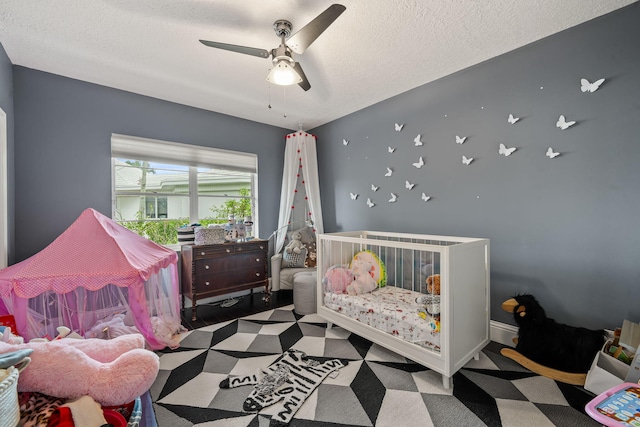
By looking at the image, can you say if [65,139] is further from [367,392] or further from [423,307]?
[423,307]

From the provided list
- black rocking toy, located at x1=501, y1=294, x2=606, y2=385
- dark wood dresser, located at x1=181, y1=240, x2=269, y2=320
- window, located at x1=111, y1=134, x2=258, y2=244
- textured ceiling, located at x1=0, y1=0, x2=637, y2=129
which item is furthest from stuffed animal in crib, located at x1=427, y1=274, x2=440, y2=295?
window, located at x1=111, y1=134, x2=258, y2=244

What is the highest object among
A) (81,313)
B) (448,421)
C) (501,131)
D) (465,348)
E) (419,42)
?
(419,42)

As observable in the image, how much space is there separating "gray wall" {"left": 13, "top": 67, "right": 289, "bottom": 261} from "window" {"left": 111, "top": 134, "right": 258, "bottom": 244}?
16cm

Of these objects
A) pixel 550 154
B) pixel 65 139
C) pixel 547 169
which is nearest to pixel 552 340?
pixel 547 169

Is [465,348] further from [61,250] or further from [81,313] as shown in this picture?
[61,250]

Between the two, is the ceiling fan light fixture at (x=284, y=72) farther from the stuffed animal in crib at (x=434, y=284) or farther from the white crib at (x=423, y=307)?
the stuffed animal in crib at (x=434, y=284)

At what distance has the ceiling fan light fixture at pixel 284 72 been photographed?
5.99 feet

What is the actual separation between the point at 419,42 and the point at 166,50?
2.08m

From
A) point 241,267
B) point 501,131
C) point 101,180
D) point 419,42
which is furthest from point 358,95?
point 101,180

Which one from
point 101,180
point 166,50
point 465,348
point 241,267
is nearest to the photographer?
point 465,348

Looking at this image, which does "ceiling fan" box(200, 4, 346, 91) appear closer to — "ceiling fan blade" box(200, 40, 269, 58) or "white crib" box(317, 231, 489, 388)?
"ceiling fan blade" box(200, 40, 269, 58)

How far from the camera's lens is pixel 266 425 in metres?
1.47

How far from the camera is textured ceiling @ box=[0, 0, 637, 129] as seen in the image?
1.77 meters

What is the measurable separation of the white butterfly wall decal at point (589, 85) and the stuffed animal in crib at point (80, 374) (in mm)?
3123
